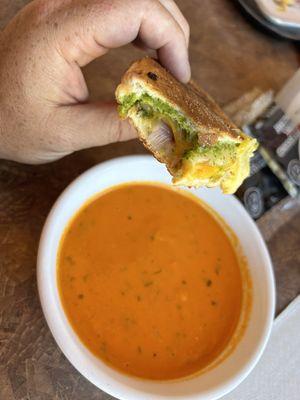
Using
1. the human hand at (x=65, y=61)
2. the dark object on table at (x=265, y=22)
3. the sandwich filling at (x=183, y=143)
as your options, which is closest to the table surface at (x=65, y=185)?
the dark object on table at (x=265, y=22)

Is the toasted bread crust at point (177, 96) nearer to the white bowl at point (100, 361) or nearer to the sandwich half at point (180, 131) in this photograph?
the sandwich half at point (180, 131)

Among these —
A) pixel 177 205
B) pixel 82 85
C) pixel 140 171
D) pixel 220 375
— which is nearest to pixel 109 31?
pixel 82 85

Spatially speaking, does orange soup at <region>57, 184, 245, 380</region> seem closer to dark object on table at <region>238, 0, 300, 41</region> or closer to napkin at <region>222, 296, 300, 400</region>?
napkin at <region>222, 296, 300, 400</region>

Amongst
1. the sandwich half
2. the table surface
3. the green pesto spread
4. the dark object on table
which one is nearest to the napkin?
the table surface

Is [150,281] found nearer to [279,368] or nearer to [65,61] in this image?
[279,368]

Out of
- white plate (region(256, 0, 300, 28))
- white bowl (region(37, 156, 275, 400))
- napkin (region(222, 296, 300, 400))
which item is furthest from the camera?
white plate (region(256, 0, 300, 28))

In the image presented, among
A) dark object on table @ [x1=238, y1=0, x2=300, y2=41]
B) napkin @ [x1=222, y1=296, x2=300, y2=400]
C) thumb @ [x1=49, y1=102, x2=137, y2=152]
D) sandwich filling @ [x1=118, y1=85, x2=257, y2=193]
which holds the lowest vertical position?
napkin @ [x1=222, y1=296, x2=300, y2=400]

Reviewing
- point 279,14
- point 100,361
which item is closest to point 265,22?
point 279,14

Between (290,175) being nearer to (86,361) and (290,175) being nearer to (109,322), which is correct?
(109,322)
